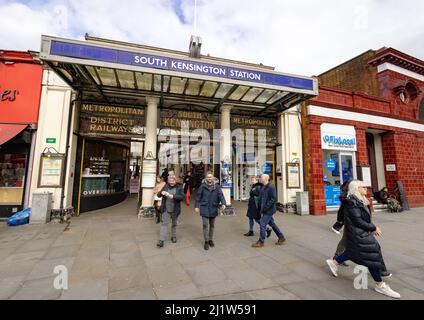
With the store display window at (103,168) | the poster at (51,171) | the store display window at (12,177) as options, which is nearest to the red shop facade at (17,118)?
the store display window at (12,177)

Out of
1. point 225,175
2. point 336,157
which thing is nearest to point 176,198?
point 225,175

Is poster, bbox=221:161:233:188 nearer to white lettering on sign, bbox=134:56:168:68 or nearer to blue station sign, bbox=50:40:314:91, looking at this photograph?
blue station sign, bbox=50:40:314:91

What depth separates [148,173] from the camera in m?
7.28

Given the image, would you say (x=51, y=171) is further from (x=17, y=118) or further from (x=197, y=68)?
(x=197, y=68)

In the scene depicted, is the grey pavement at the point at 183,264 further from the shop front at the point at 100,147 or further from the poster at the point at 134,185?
the poster at the point at 134,185

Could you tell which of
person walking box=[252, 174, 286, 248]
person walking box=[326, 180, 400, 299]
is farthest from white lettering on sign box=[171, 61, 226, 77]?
person walking box=[326, 180, 400, 299]

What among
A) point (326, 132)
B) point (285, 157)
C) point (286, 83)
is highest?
point (286, 83)

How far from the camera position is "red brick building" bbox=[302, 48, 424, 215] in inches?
361

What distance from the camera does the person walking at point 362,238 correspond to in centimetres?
280

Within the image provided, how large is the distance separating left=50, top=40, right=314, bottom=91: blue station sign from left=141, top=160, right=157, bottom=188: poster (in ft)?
10.7

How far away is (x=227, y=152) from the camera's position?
322 inches
